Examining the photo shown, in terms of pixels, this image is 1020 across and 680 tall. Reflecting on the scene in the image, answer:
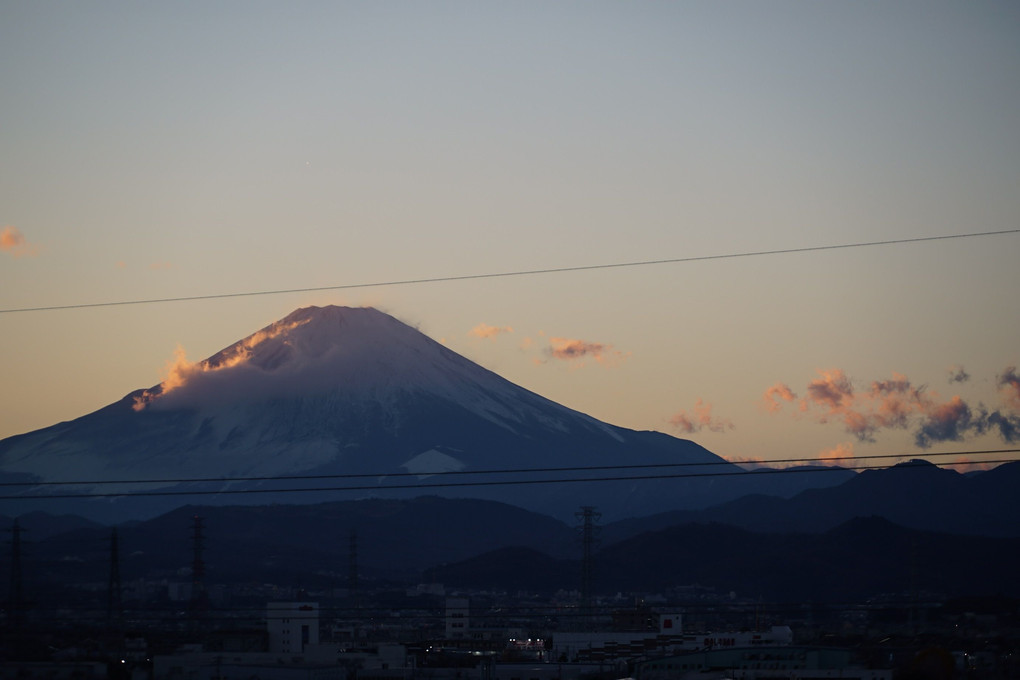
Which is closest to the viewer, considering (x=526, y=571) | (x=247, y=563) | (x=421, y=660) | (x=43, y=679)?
(x=43, y=679)

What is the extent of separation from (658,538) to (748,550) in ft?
43.8

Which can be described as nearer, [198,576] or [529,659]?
[529,659]

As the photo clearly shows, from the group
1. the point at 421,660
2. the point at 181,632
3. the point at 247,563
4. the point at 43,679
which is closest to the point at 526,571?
the point at 247,563

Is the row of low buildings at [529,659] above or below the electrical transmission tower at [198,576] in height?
below

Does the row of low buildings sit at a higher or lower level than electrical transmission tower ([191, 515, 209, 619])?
lower

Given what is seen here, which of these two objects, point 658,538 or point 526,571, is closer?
point 526,571

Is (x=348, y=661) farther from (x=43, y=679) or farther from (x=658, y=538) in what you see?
(x=658, y=538)

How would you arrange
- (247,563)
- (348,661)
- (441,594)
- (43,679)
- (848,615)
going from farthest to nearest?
(247,563), (441,594), (848,615), (348,661), (43,679)

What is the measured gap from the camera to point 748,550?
167 metres

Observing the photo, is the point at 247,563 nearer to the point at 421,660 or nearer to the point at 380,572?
the point at 380,572

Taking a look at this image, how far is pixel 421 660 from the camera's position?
55.8 m

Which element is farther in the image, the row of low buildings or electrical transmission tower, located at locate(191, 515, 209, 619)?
electrical transmission tower, located at locate(191, 515, 209, 619)

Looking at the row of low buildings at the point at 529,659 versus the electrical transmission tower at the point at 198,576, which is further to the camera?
the electrical transmission tower at the point at 198,576

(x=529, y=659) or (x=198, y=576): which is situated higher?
(x=198, y=576)
